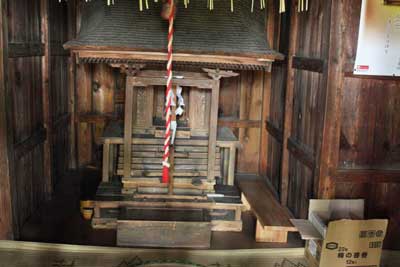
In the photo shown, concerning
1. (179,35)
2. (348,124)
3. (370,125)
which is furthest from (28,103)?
(370,125)

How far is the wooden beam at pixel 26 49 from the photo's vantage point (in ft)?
12.3

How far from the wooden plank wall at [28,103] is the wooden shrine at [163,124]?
0.52 meters

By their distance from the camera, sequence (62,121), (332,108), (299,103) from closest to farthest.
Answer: (332,108) → (299,103) → (62,121)

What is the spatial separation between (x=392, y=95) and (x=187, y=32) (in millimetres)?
1854

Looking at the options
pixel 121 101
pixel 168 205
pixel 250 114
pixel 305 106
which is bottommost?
pixel 168 205

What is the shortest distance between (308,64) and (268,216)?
148 cm

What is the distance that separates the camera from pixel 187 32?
162 inches

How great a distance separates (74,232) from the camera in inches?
167

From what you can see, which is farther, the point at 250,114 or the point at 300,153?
the point at 250,114

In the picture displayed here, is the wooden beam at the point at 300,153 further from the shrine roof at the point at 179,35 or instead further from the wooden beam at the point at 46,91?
the wooden beam at the point at 46,91

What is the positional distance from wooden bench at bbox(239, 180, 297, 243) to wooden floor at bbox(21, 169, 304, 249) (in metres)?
0.08

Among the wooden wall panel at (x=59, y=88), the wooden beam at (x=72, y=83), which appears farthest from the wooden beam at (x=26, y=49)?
the wooden beam at (x=72, y=83)

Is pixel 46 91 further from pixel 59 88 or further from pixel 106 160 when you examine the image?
pixel 106 160

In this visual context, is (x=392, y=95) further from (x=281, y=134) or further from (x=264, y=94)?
(x=264, y=94)
